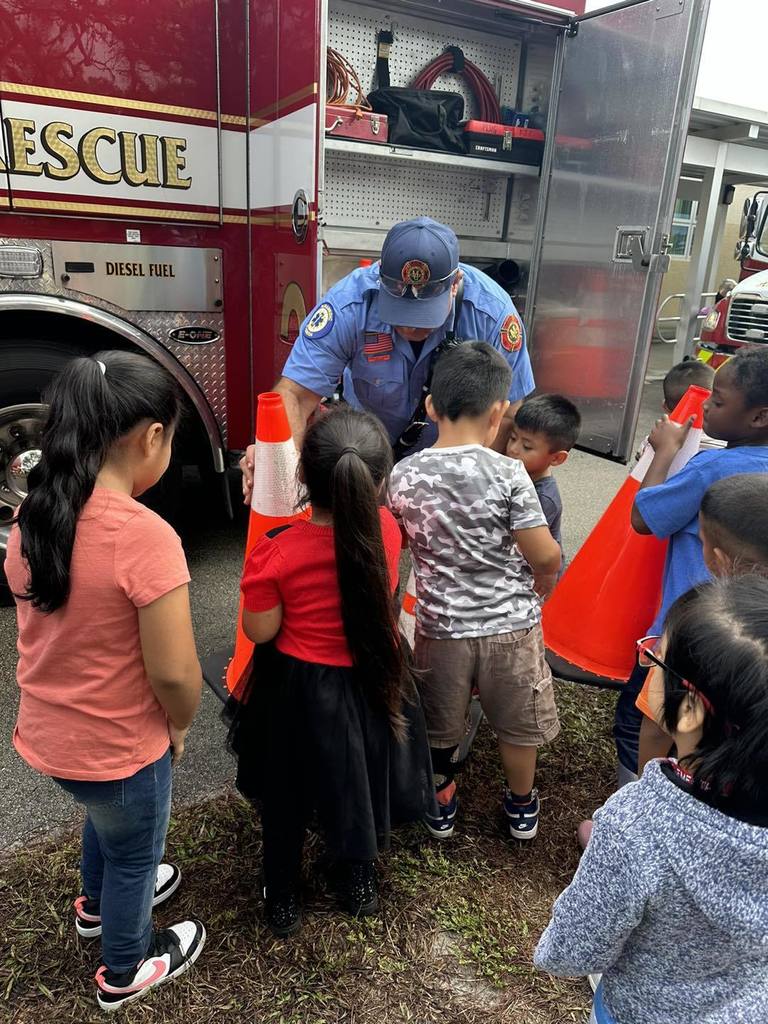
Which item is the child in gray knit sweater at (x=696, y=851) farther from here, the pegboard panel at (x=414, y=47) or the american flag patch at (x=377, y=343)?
the pegboard panel at (x=414, y=47)

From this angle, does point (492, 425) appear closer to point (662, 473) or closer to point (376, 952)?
point (662, 473)

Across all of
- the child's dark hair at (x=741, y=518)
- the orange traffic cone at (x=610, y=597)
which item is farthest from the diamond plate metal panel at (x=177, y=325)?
the child's dark hair at (x=741, y=518)

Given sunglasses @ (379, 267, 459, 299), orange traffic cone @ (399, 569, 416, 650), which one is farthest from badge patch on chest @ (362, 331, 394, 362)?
orange traffic cone @ (399, 569, 416, 650)

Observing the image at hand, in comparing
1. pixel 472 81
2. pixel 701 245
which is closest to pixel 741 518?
pixel 472 81

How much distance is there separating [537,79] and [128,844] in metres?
4.73

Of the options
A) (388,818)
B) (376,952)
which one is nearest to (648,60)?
(388,818)

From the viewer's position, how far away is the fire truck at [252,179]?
2822 millimetres

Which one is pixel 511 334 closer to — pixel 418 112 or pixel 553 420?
pixel 553 420

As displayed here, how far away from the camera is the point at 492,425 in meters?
1.88

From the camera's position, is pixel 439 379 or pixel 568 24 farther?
pixel 568 24

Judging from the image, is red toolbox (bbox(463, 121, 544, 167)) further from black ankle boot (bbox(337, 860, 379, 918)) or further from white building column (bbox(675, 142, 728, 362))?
white building column (bbox(675, 142, 728, 362))

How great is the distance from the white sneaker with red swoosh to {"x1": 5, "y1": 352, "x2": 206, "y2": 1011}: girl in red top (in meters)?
0.17

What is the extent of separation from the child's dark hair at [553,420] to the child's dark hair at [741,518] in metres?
0.72

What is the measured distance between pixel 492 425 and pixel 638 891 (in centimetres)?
120
